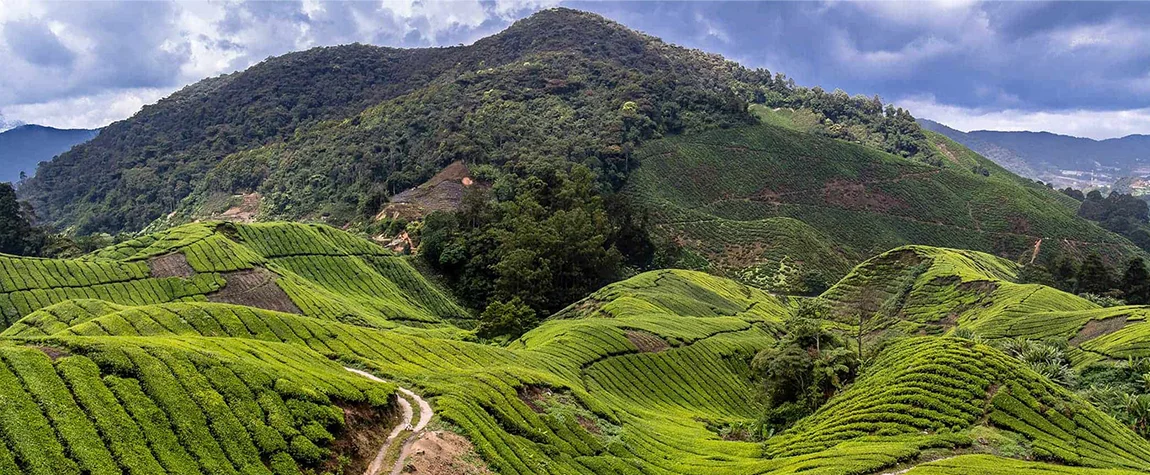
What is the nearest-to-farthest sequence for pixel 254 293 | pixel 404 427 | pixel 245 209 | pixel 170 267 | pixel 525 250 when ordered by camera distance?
pixel 404 427, pixel 254 293, pixel 170 267, pixel 525 250, pixel 245 209

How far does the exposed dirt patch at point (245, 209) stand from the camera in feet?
433

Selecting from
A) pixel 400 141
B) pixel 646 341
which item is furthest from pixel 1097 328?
pixel 400 141

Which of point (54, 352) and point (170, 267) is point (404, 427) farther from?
point (170, 267)

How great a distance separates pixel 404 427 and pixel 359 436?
1.80m

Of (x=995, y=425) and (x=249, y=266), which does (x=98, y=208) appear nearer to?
(x=249, y=266)

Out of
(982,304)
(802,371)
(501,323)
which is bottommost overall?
(982,304)

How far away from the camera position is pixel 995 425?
25250 mm

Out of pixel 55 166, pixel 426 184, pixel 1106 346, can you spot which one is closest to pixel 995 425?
pixel 1106 346

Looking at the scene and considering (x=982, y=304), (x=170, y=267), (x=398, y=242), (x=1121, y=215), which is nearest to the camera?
(x=170, y=267)

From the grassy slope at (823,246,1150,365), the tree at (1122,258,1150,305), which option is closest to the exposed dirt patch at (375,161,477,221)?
the grassy slope at (823,246,1150,365)

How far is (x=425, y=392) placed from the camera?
25.1 metres

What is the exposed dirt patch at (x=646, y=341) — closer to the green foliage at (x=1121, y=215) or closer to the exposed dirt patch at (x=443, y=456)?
the exposed dirt patch at (x=443, y=456)

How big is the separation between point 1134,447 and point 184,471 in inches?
1279

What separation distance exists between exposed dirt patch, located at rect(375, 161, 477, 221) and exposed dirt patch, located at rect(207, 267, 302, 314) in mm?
45252
